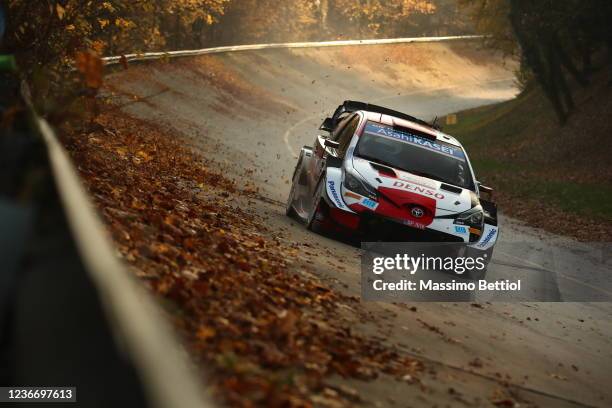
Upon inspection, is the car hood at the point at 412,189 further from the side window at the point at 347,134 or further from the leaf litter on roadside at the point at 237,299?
the leaf litter on roadside at the point at 237,299

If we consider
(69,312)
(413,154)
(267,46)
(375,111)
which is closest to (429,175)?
(413,154)

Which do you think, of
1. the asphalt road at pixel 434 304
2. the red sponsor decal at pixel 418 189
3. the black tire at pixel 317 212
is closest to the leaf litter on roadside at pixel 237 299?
the asphalt road at pixel 434 304

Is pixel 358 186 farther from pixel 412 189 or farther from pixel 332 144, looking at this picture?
pixel 332 144

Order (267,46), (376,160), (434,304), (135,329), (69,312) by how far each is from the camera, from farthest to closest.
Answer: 1. (267,46)
2. (376,160)
3. (434,304)
4. (69,312)
5. (135,329)

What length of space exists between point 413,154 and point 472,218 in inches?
59.4

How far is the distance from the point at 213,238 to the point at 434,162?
195 inches

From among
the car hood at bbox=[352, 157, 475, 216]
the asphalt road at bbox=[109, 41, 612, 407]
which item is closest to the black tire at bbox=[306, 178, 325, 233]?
the asphalt road at bbox=[109, 41, 612, 407]

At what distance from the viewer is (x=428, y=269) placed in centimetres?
1244

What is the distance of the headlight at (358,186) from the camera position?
41.8 feet

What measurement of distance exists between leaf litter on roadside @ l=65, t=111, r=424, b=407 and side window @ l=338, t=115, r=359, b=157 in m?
1.83

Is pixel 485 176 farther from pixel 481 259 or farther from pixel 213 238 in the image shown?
pixel 213 238

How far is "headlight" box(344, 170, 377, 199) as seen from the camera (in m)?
12.7

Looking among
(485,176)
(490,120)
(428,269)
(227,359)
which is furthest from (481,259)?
(490,120)

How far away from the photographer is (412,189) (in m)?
12.8
